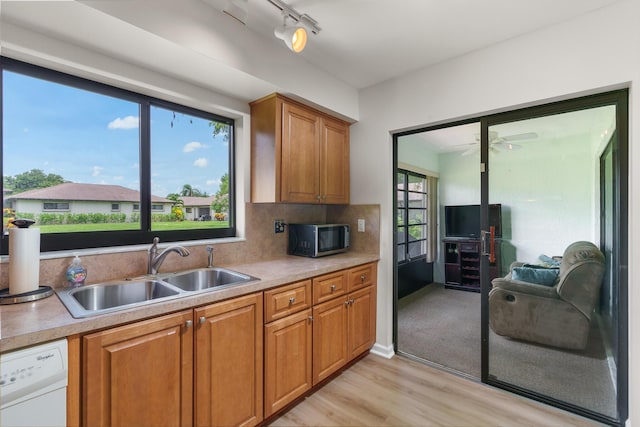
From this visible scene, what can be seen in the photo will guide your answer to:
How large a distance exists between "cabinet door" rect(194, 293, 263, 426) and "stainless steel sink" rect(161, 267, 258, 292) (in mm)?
293

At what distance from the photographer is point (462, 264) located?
4270 mm

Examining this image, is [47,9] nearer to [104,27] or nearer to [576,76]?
[104,27]

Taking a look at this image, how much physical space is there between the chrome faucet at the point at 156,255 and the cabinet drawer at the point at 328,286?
3.00 ft

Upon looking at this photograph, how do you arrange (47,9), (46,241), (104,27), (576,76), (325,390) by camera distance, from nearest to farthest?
(47,9)
(104,27)
(46,241)
(576,76)
(325,390)

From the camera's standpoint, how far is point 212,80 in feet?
6.61

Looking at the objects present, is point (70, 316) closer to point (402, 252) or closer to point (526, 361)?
point (526, 361)

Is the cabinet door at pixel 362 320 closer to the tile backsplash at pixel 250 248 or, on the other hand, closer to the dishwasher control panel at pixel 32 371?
the tile backsplash at pixel 250 248

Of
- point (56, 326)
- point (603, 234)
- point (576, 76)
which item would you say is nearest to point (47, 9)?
point (56, 326)

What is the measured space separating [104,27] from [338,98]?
5.62 ft

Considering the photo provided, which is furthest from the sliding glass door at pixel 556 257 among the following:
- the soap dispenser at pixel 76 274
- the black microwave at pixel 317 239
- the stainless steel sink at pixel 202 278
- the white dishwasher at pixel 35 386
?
the soap dispenser at pixel 76 274

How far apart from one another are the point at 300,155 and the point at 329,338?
1456 mm

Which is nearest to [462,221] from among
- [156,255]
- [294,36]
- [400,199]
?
[400,199]

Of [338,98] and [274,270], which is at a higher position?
[338,98]

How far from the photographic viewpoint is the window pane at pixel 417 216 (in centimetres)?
384
